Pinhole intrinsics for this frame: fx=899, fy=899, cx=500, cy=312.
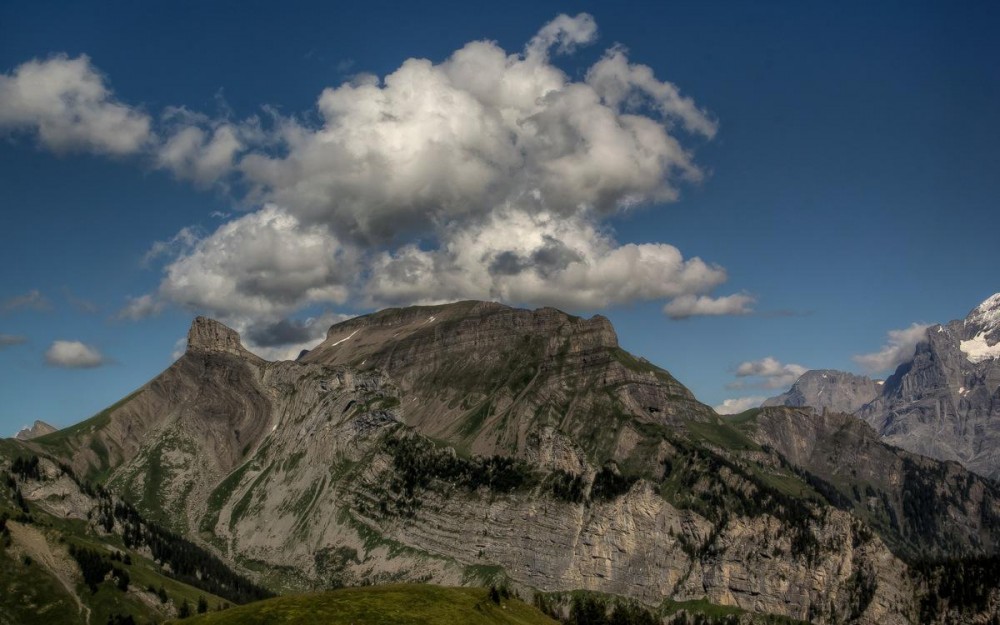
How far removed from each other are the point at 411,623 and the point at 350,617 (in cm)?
1343

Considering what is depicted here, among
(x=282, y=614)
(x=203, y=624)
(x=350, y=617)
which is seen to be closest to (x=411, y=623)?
(x=350, y=617)

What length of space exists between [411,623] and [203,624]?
46.0m

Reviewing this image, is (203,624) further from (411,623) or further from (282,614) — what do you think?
(411,623)

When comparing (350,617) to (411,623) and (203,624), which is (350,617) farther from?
(203,624)

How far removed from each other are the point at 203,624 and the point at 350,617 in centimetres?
3374

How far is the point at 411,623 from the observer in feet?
645

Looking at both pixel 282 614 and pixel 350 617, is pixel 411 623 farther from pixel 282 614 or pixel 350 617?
pixel 282 614

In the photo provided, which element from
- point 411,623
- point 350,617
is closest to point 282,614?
point 350,617

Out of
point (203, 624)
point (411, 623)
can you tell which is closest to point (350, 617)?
point (411, 623)

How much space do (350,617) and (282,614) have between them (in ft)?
49.9

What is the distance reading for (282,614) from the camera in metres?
195

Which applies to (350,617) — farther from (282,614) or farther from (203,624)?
(203,624)

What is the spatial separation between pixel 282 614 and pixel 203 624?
734 inches
